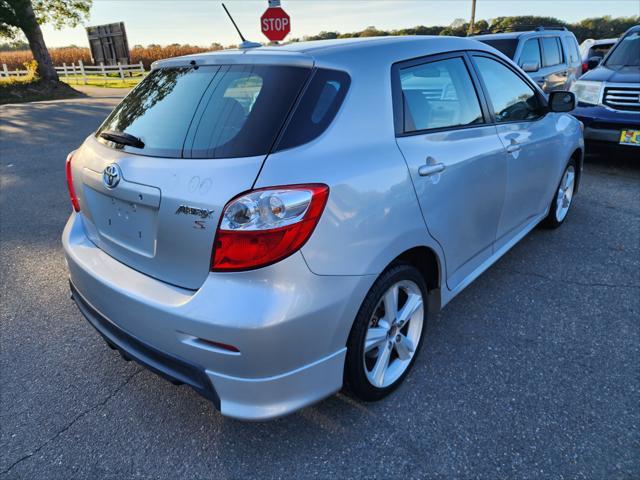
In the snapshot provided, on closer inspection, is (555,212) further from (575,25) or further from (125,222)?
(575,25)

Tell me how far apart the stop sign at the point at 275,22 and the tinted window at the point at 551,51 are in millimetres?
5094

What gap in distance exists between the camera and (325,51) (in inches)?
82.4

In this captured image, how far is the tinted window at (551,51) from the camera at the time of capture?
8.79 m

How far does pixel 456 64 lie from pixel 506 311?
1.68 metres

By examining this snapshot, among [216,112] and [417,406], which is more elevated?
[216,112]

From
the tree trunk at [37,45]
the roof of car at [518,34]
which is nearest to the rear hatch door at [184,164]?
the roof of car at [518,34]

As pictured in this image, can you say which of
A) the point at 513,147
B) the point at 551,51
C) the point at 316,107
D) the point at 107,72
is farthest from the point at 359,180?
the point at 107,72

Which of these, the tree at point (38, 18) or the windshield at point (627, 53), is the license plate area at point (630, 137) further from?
the tree at point (38, 18)

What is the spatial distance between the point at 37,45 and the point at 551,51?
2035 centimetres

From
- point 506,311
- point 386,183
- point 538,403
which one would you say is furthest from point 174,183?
point 506,311

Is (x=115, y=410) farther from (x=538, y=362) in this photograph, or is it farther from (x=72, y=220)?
(x=538, y=362)

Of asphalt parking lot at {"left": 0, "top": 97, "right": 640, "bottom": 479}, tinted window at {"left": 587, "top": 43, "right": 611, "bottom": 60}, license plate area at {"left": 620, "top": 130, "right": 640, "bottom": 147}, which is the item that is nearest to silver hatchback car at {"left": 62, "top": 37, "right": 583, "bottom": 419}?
asphalt parking lot at {"left": 0, "top": 97, "right": 640, "bottom": 479}

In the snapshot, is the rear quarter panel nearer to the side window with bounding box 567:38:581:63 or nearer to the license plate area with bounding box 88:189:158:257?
the license plate area with bounding box 88:189:158:257

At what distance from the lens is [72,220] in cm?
262
